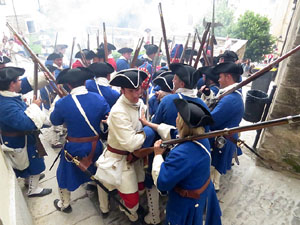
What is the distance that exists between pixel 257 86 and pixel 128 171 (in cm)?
764

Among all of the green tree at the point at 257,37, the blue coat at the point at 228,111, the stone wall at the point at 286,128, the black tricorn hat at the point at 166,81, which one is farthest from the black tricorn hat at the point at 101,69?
the green tree at the point at 257,37

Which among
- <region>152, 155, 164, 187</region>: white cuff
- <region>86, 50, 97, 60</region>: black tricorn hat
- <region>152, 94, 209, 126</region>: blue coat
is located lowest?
<region>152, 155, 164, 187</region>: white cuff

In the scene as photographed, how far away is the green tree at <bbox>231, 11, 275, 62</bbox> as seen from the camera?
42.9 feet

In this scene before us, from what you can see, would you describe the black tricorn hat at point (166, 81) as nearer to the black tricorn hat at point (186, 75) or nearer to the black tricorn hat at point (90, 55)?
the black tricorn hat at point (186, 75)

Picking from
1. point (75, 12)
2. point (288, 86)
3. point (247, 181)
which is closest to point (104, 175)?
point (247, 181)

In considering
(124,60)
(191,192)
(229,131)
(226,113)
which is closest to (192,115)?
(229,131)

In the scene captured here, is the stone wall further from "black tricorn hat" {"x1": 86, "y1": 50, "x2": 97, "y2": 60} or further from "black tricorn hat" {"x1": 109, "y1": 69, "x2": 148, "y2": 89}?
"black tricorn hat" {"x1": 86, "y1": 50, "x2": 97, "y2": 60}

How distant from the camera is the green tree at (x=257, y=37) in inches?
515

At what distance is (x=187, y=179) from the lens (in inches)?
86.5

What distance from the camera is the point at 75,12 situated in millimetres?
43656

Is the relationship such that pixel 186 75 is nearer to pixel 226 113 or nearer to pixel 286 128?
pixel 226 113

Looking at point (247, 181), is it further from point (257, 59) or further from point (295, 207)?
point (257, 59)

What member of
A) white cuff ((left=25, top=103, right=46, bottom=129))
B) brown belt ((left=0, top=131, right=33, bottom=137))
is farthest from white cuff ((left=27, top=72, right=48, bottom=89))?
brown belt ((left=0, top=131, right=33, bottom=137))

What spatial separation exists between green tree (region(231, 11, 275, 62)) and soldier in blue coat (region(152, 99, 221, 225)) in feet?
42.4
